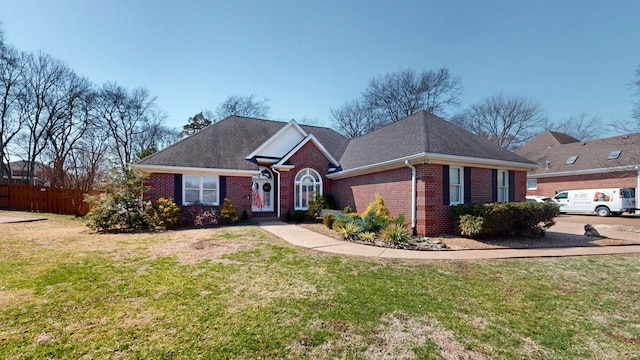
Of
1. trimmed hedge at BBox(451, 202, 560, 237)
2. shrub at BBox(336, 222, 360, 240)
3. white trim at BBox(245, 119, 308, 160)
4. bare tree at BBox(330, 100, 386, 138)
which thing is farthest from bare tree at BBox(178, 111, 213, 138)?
trimmed hedge at BBox(451, 202, 560, 237)

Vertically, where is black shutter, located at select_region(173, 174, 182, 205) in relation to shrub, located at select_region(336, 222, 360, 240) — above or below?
above

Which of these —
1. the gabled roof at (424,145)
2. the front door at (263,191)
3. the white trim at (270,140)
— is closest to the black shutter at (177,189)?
Result: the white trim at (270,140)

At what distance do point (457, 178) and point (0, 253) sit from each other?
14.9m

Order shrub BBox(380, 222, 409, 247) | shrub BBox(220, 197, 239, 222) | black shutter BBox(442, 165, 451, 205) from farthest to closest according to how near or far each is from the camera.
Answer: shrub BBox(220, 197, 239, 222) → black shutter BBox(442, 165, 451, 205) → shrub BBox(380, 222, 409, 247)

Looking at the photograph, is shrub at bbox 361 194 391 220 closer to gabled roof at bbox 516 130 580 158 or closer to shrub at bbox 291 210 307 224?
shrub at bbox 291 210 307 224

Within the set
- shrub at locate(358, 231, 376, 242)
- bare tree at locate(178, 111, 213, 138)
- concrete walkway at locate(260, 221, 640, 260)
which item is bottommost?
concrete walkway at locate(260, 221, 640, 260)

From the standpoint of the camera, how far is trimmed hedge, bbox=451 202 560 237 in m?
9.81

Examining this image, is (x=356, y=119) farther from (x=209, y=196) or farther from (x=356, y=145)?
(x=209, y=196)

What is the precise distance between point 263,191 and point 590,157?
27.5 meters

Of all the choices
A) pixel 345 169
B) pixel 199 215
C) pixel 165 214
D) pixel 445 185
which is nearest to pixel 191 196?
pixel 199 215

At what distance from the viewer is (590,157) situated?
23.7 metres

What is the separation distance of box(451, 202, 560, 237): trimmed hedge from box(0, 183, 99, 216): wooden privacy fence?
21328 mm

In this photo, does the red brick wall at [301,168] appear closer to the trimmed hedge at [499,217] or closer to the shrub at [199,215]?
the shrub at [199,215]

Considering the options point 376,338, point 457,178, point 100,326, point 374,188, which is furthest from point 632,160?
point 100,326
